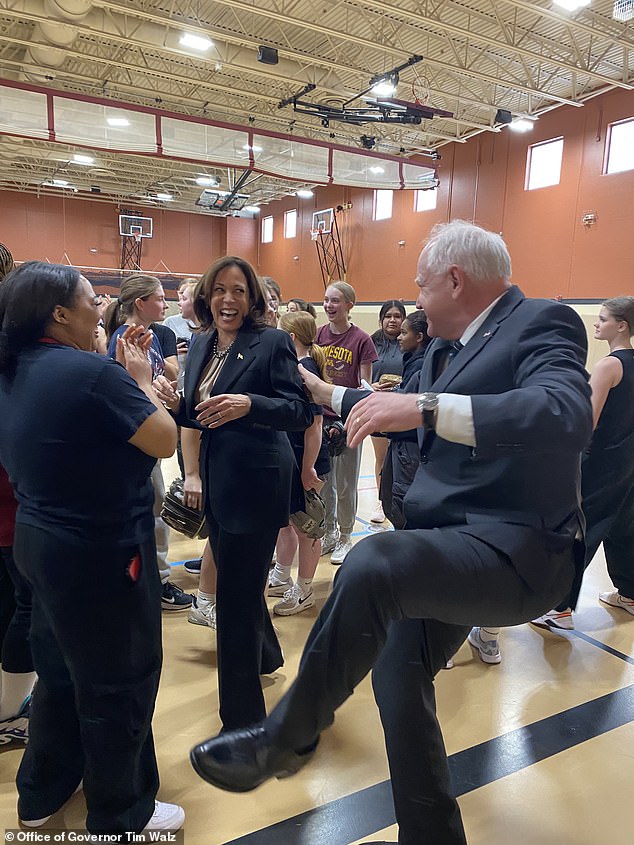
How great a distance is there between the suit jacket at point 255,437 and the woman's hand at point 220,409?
0.07 m

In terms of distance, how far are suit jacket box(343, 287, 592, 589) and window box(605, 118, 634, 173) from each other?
10.7m

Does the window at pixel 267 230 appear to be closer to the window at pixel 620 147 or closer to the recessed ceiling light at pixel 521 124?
the recessed ceiling light at pixel 521 124

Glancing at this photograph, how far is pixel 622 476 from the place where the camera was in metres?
3.02

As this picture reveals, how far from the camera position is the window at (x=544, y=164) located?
11.3 metres

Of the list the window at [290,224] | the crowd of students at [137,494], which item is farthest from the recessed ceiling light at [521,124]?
the crowd of students at [137,494]

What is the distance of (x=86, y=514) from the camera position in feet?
4.54

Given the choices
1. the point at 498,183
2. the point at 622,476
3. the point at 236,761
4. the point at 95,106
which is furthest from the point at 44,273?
the point at 498,183

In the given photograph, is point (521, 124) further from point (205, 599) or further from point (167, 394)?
point (167, 394)

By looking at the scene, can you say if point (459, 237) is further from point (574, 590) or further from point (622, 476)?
point (622, 476)

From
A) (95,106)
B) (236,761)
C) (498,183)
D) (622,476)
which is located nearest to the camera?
(236,761)

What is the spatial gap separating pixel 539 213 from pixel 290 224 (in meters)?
10.4

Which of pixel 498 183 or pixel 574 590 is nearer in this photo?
pixel 574 590

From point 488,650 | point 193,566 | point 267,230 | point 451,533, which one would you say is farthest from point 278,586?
point 267,230

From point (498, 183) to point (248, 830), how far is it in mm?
13015
